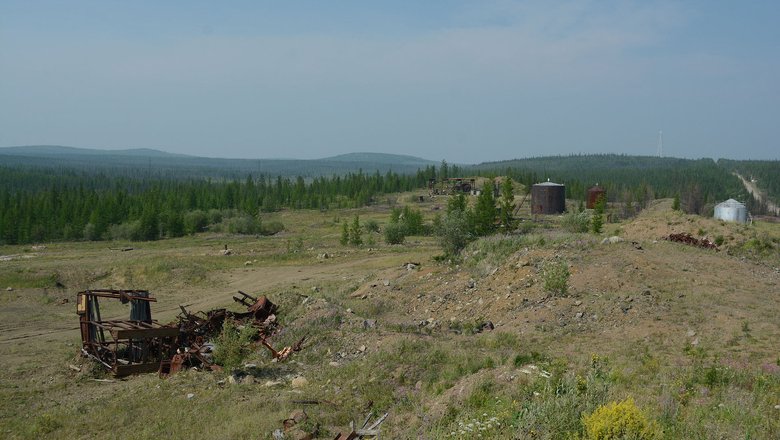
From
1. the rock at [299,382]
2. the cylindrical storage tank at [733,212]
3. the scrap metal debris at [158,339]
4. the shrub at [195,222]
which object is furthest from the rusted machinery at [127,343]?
the shrub at [195,222]

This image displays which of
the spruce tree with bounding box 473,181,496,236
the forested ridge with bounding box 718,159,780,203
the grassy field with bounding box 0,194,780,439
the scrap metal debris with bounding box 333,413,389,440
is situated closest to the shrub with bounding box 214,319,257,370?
the grassy field with bounding box 0,194,780,439

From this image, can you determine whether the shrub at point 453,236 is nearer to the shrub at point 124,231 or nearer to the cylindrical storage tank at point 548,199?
the cylindrical storage tank at point 548,199

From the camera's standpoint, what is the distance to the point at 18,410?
12672 mm

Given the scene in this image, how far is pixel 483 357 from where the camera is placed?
12.0m

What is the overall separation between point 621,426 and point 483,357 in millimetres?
6014

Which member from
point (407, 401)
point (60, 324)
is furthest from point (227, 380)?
point (60, 324)

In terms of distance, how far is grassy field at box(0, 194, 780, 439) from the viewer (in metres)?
8.27

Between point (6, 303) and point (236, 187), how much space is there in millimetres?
74740

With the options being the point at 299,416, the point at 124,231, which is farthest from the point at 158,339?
the point at 124,231

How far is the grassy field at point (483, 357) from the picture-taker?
827 centimetres

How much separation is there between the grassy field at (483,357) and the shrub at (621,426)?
0.72 ft

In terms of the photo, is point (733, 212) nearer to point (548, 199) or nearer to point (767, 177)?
point (548, 199)

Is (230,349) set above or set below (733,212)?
below

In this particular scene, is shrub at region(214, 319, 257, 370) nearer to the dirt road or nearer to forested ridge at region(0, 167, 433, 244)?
forested ridge at region(0, 167, 433, 244)
